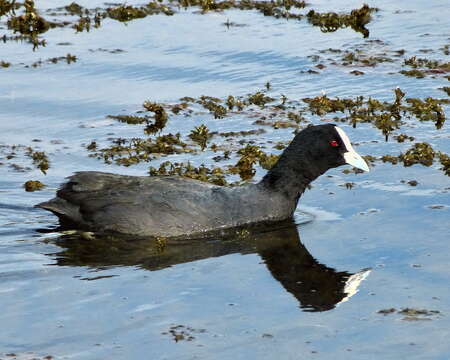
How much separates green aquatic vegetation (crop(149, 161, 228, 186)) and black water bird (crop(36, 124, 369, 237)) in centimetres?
87

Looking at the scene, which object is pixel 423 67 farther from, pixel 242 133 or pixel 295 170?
pixel 295 170

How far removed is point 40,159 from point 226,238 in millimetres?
2709

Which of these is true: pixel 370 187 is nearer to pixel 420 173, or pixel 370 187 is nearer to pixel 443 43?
pixel 420 173

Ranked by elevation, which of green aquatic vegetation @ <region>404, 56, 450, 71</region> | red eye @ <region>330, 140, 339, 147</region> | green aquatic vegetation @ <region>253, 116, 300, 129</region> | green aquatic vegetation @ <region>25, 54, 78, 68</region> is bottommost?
green aquatic vegetation @ <region>253, 116, 300, 129</region>

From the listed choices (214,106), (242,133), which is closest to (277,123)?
(242,133)

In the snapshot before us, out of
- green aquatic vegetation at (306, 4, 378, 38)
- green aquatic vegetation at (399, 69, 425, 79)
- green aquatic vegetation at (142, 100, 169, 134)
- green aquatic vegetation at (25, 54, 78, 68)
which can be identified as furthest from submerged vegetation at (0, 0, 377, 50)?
green aquatic vegetation at (142, 100, 169, 134)

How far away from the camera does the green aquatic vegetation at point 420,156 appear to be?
12.1m

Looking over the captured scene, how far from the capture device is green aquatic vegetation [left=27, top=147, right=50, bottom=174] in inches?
472

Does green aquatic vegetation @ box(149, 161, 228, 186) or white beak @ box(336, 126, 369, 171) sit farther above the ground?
white beak @ box(336, 126, 369, 171)

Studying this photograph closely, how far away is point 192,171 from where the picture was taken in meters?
12.0

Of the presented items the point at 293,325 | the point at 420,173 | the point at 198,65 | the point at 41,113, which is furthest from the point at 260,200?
the point at 198,65

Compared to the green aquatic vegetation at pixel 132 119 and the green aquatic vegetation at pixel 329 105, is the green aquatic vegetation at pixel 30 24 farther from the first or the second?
the green aquatic vegetation at pixel 329 105

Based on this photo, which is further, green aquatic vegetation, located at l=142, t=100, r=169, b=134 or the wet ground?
green aquatic vegetation, located at l=142, t=100, r=169, b=134

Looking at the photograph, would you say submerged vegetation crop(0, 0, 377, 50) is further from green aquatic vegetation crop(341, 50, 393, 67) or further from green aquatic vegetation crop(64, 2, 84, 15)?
green aquatic vegetation crop(341, 50, 393, 67)
